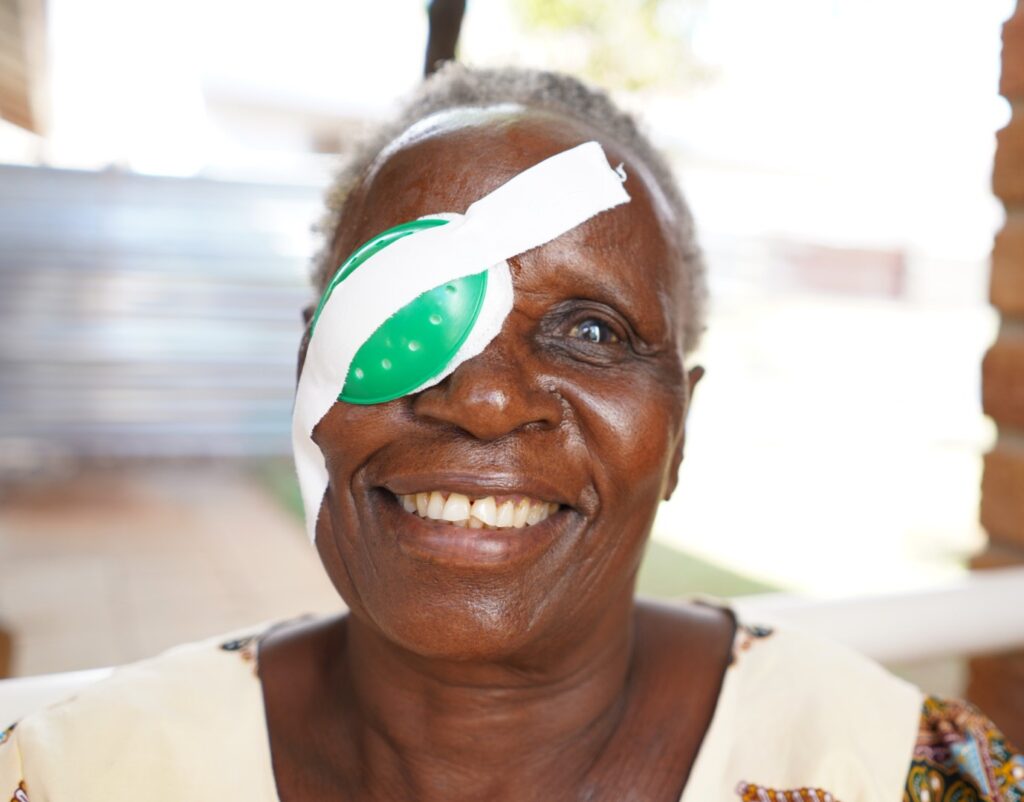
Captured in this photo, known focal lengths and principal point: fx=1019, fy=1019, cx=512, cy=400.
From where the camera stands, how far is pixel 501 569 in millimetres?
1190

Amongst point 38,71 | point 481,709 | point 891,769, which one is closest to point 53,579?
point 38,71

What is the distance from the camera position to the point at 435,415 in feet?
3.83

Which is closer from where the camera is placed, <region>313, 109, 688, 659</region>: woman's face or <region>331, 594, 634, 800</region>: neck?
<region>313, 109, 688, 659</region>: woman's face

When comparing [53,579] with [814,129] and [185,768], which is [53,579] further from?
[814,129]

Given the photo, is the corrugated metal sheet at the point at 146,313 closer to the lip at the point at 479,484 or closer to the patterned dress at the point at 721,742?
the patterned dress at the point at 721,742

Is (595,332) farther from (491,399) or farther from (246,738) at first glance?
(246,738)

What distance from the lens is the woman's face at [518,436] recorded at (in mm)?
1178

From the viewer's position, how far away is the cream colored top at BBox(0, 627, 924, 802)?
1325 millimetres

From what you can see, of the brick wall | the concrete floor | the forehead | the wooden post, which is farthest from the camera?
the concrete floor

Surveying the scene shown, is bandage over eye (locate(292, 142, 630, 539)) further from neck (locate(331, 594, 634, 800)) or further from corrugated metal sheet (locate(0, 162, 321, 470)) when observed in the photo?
corrugated metal sheet (locate(0, 162, 321, 470))

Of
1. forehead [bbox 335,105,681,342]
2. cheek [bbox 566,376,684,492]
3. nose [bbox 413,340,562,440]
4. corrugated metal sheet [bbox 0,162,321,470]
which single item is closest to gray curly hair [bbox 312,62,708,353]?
forehead [bbox 335,105,681,342]

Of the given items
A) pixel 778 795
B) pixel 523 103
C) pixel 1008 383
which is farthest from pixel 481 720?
pixel 1008 383

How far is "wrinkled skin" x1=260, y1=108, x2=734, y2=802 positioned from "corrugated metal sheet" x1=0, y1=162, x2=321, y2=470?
16.1 feet

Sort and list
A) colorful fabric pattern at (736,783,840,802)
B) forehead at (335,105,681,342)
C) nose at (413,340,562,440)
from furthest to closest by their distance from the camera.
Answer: colorful fabric pattern at (736,783,840,802), forehead at (335,105,681,342), nose at (413,340,562,440)
